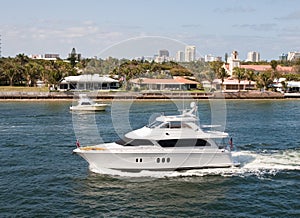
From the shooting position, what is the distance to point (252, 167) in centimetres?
2841

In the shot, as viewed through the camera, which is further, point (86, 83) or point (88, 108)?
point (86, 83)

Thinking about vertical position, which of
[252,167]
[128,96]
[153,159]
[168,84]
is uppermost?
[168,84]

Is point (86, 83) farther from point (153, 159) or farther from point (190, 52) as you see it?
point (153, 159)

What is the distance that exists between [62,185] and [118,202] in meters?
4.63

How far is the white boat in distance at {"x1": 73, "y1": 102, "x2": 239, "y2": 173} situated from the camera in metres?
25.8

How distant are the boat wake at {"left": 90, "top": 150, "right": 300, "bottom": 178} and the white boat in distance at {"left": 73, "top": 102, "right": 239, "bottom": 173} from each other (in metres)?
0.30

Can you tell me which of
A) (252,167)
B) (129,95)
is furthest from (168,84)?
(252,167)

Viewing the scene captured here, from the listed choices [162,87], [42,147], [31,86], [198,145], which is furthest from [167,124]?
[31,86]

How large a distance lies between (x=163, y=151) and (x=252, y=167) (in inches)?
274

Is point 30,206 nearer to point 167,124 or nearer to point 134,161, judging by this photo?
point 134,161

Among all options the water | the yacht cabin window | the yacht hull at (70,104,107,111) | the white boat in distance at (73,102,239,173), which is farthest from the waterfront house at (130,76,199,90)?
the yacht cabin window

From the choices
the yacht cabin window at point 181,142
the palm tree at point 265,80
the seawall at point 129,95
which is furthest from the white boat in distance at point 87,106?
the palm tree at point 265,80

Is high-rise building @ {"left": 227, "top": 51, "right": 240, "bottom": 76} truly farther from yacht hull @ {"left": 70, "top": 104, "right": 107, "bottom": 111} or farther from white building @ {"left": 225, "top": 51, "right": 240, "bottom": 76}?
yacht hull @ {"left": 70, "top": 104, "right": 107, "bottom": 111}

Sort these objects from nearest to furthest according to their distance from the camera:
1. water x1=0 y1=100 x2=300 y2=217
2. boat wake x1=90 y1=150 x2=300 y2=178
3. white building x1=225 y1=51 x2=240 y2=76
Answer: water x1=0 y1=100 x2=300 y2=217 → boat wake x1=90 y1=150 x2=300 y2=178 → white building x1=225 y1=51 x2=240 y2=76
